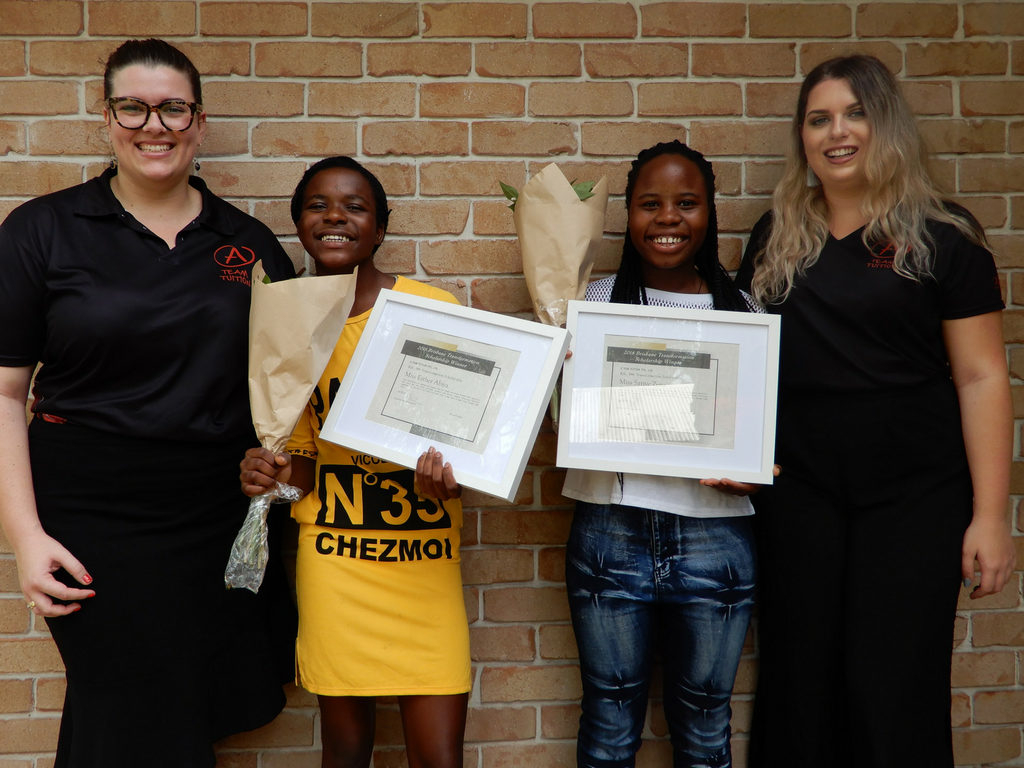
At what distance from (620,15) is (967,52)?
1.03 m

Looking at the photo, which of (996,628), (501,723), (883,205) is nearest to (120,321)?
(501,723)

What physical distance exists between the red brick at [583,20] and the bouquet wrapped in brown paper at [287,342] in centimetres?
106

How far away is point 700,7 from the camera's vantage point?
2.20 metres

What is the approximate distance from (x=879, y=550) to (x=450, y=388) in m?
Answer: 1.10

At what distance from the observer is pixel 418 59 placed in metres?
2.16

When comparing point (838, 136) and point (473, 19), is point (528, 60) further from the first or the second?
point (838, 136)

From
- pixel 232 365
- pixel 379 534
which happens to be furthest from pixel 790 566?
pixel 232 365

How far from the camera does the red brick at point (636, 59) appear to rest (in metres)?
2.19

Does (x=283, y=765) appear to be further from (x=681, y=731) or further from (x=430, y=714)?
(x=681, y=731)

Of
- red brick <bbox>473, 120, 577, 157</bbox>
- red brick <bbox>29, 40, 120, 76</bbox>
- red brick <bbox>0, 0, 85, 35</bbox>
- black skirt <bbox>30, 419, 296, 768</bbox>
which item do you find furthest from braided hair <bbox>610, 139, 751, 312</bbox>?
red brick <bbox>0, 0, 85, 35</bbox>

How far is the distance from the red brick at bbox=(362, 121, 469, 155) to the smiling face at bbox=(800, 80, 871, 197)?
3.09 ft

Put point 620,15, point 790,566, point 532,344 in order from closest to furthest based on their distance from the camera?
point 532,344 < point 790,566 < point 620,15

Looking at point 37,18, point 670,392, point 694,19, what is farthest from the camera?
point 694,19

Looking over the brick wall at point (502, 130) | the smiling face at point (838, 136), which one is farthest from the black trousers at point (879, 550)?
the smiling face at point (838, 136)
